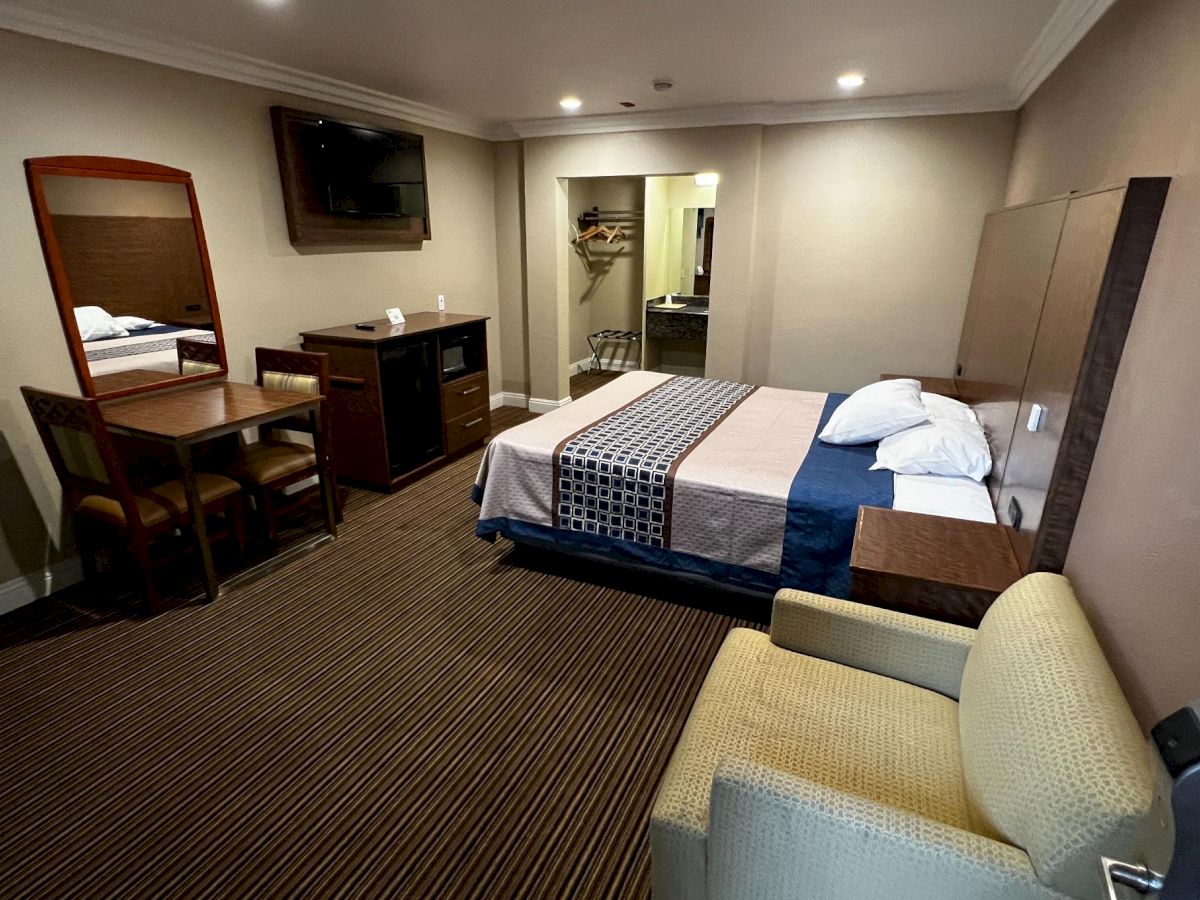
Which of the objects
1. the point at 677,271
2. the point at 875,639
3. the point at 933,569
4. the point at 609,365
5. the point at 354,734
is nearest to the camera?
the point at 875,639

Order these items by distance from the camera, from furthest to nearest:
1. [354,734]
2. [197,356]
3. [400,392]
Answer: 1. [400,392]
2. [197,356]
3. [354,734]

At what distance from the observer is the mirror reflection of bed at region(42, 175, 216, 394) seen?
8.79 ft

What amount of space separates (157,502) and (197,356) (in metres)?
0.95

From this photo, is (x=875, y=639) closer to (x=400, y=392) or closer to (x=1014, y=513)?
(x=1014, y=513)

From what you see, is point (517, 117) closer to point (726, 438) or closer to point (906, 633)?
point (726, 438)

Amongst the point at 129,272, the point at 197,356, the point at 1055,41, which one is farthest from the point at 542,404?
the point at 1055,41

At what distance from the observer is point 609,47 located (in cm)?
283

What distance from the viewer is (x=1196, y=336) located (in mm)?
1118

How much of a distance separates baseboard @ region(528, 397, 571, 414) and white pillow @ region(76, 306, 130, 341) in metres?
3.22

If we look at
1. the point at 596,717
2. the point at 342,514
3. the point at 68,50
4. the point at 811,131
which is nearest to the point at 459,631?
the point at 596,717

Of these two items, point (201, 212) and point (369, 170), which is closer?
point (201, 212)

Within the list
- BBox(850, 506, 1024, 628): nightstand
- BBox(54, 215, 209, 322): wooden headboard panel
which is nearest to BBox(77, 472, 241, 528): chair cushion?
BBox(54, 215, 209, 322): wooden headboard panel

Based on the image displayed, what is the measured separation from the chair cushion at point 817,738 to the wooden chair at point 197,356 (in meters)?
3.09

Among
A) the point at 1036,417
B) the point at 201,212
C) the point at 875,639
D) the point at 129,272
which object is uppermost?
the point at 201,212
